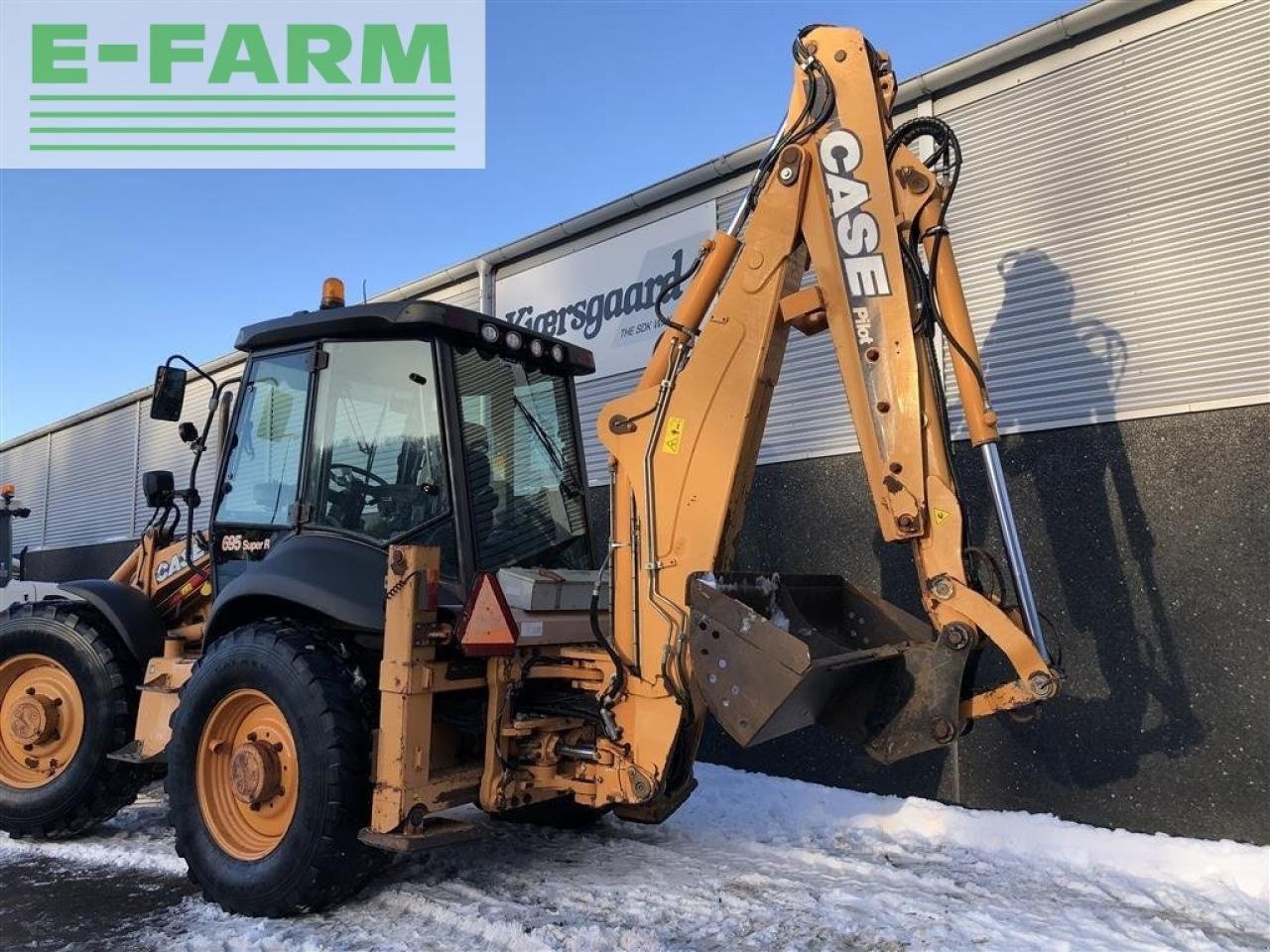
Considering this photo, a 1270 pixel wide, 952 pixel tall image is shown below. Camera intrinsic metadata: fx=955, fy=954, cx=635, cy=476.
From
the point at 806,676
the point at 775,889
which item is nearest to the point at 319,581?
the point at 806,676

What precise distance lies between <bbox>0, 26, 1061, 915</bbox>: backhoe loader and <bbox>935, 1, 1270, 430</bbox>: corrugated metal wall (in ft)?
5.71

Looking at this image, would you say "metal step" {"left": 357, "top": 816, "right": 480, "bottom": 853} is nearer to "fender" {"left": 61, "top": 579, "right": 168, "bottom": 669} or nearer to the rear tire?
the rear tire

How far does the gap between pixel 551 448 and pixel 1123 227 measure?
3.39 meters

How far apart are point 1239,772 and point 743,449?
306 centimetres

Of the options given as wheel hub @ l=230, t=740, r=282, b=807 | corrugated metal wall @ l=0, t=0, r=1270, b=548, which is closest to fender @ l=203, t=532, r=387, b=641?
wheel hub @ l=230, t=740, r=282, b=807

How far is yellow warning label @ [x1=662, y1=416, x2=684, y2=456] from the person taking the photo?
3875 mm

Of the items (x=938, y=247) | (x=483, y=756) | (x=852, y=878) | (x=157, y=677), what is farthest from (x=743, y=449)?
(x=157, y=677)

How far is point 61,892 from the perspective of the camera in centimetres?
429

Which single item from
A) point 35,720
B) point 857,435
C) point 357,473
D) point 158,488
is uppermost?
point 158,488

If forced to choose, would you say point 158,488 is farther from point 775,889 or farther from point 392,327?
point 775,889

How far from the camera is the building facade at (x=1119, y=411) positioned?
15.6ft

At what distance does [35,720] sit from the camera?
5.18m

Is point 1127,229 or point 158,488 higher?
point 1127,229

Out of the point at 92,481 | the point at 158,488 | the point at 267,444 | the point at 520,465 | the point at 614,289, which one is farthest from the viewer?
the point at 92,481
